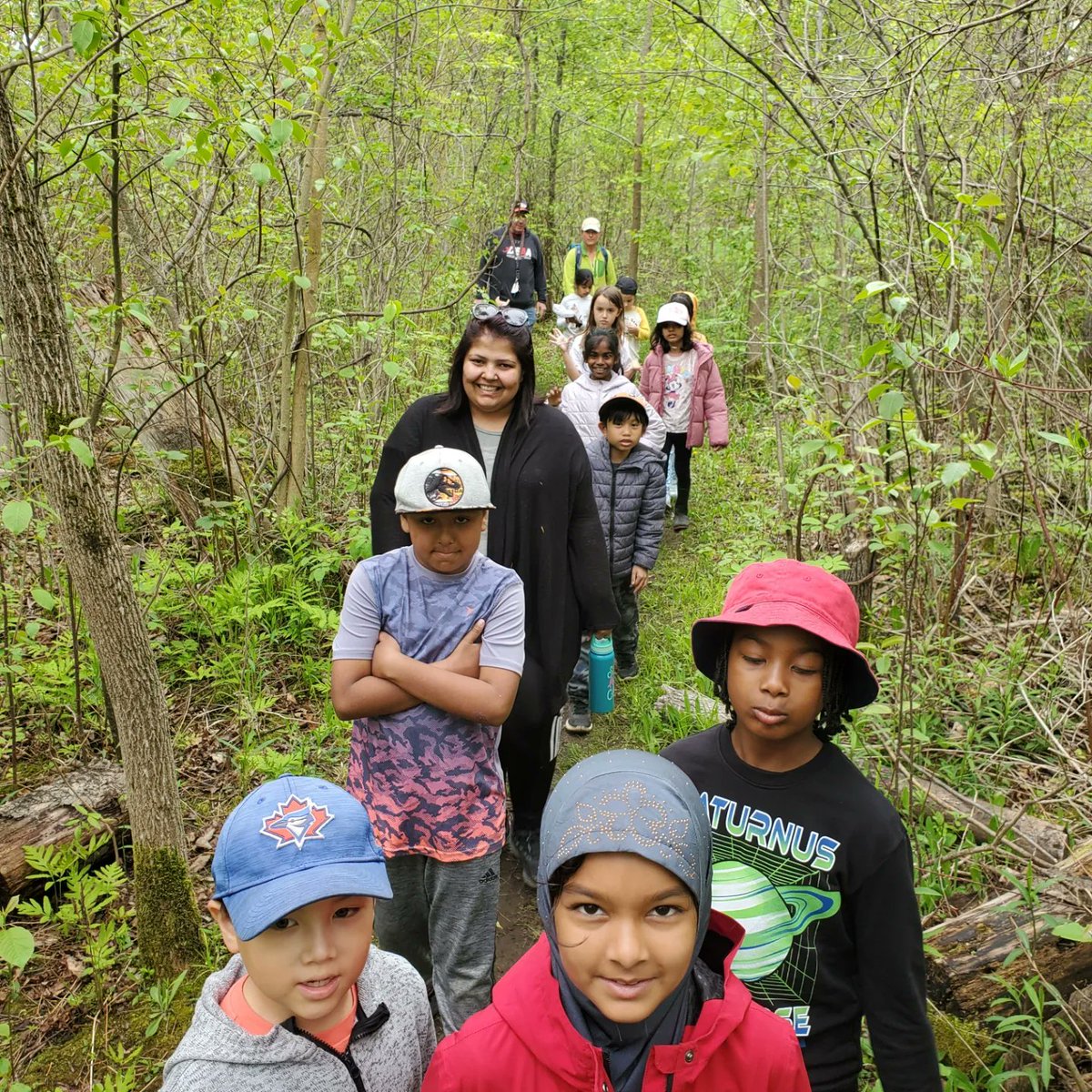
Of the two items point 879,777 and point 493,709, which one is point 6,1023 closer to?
point 493,709

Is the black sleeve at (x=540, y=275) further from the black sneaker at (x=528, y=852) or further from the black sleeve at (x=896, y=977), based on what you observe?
the black sleeve at (x=896, y=977)

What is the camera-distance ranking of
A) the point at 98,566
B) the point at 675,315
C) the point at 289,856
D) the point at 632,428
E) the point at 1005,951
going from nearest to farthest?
the point at 289,856, the point at 98,566, the point at 1005,951, the point at 632,428, the point at 675,315

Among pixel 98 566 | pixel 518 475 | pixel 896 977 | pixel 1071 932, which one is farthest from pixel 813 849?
pixel 98 566

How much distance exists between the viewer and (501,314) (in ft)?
10.6

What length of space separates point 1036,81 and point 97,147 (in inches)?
147

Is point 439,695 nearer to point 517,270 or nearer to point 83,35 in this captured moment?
point 83,35

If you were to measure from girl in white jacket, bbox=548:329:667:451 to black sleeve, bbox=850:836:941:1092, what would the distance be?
13.6 ft

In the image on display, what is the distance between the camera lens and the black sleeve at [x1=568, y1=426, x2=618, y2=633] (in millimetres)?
3568

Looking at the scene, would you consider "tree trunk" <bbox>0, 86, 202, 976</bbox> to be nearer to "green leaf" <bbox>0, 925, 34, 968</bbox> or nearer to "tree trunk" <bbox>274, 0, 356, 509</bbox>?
"green leaf" <bbox>0, 925, 34, 968</bbox>

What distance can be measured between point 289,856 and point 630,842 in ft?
1.87

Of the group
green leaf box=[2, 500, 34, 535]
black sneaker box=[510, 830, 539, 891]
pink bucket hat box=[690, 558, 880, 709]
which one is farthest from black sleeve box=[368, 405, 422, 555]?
pink bucket hat box=[690, 558, 880, 709]

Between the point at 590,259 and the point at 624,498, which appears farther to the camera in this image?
the point at 590,259

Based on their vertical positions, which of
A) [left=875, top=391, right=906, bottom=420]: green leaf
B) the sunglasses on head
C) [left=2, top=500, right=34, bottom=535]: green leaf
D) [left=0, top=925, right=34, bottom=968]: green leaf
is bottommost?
[left=0, top=925, right=34, bottom=968]: green leaf

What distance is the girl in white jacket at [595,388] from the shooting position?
5785mm
